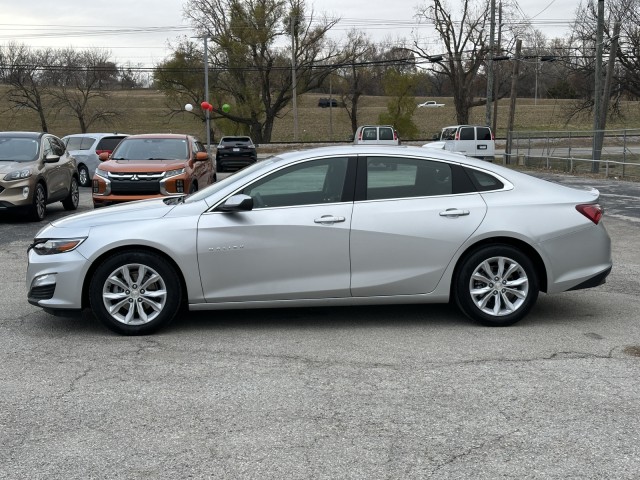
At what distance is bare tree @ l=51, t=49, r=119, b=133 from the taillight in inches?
2450

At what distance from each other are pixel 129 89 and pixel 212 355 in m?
100

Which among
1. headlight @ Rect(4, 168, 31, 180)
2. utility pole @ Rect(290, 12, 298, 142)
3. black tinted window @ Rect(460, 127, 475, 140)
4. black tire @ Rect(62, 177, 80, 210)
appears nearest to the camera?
headlight @ Rect(4, 168, 31, 180)

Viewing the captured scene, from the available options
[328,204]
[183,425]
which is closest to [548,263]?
[328,204]

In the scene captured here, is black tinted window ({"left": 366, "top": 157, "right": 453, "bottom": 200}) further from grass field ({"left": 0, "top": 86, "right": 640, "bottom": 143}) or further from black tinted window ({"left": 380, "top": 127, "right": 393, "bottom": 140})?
grass field ({"left": 0, "top": 86, "right": 640, "bottom": 143})

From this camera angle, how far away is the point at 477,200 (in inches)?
257

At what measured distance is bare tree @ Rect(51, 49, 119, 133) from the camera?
65.7 metres

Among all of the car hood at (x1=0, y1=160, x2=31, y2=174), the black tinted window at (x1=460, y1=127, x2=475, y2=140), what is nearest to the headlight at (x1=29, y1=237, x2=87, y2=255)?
the car hood at (x1=0, y1=160, x2=31, y2=174)

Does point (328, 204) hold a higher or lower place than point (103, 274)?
higher

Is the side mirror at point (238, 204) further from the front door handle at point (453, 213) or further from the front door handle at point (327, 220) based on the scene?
the front door handle at point (453, 213)

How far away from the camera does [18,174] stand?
13.6 m

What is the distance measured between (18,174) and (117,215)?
795 cm

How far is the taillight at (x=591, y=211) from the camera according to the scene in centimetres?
659

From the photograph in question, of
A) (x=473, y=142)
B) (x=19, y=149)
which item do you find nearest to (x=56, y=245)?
(x=19, y=149)

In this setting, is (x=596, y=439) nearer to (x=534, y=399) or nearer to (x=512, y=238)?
(x=534, y=399)
